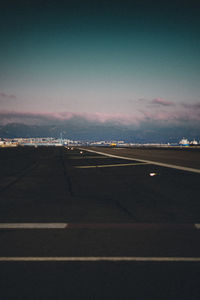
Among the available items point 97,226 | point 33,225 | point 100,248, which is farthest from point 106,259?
point 33,225

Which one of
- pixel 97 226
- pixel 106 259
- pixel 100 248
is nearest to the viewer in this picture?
pixel 106 259

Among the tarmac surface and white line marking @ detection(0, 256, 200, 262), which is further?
white line marking @ detection(0, 256, 200, 262)

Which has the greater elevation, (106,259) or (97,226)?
(106,259)

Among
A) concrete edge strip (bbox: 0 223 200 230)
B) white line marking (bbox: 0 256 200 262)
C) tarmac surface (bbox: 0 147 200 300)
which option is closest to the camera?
tarmac surface (bbox: 0 147 200 300)

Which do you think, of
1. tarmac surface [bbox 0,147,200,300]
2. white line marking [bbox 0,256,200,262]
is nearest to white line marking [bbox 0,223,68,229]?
tarmac surface [bbox 0,147,200,300]

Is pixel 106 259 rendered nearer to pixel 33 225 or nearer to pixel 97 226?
pixel 97 226

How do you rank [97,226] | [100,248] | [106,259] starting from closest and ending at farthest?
[106,259], [100,248], [97,226]

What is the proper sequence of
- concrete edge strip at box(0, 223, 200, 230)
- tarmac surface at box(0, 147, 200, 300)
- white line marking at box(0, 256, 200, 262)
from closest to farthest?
tarmac surface at box(0, 147, 200, 300) → white line marking at box(0, 256, 200, 262) → concrete edge strip at box(0, 223, 200, 230)

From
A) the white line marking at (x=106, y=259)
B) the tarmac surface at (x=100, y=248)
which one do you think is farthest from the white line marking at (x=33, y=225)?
the white line marking at (x=106, y=259)

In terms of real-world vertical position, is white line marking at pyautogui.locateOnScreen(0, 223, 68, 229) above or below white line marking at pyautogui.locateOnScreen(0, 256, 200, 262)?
below

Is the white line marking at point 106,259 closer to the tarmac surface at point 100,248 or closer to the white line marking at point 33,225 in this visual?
the tarmac surface at point 100,248

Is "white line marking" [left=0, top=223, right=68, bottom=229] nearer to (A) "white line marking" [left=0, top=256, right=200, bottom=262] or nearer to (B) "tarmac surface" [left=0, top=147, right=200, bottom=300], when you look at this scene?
(B) "tarmac surface" [left=0, top=147, right=200, bottom=300]

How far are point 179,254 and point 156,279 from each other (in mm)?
978

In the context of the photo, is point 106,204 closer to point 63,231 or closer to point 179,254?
point 63,231
